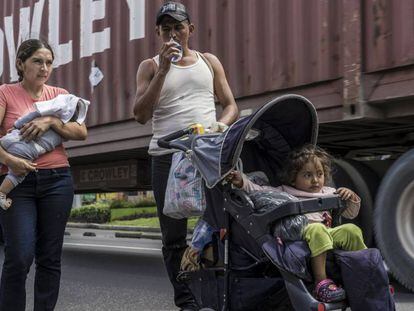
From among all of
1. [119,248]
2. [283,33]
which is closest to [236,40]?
[283,33]

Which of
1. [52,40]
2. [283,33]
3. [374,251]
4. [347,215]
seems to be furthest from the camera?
[52,40]

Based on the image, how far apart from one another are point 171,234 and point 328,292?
1225mm

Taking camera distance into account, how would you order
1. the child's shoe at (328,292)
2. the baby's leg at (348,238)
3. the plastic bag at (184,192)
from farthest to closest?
the plastic bag at (184,192) → the baby's leg at (348,238) → the child's shoe at (328,292)

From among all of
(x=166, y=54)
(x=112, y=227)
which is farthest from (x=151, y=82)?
(x=112, y=227)

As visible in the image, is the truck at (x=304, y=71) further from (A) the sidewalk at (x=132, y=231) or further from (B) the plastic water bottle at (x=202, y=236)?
(A) the sidewalk at (x=132, y=231)

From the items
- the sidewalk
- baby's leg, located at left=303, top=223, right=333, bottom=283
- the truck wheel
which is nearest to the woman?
baby's leg, located at left=303, top=223, right=333, bottom=283

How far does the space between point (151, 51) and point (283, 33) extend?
1.84 metres

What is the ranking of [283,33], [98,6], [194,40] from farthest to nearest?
[98,6], [194,40], [283,33]

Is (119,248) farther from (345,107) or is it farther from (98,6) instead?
(345,107)

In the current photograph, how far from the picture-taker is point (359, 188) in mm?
5527

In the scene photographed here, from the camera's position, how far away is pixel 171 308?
4879mm

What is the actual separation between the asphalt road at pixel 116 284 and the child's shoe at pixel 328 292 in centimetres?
209

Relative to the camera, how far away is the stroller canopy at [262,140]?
300cm

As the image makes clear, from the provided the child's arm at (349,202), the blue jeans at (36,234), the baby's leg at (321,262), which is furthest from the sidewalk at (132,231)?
the baby's leg at (321,262)
